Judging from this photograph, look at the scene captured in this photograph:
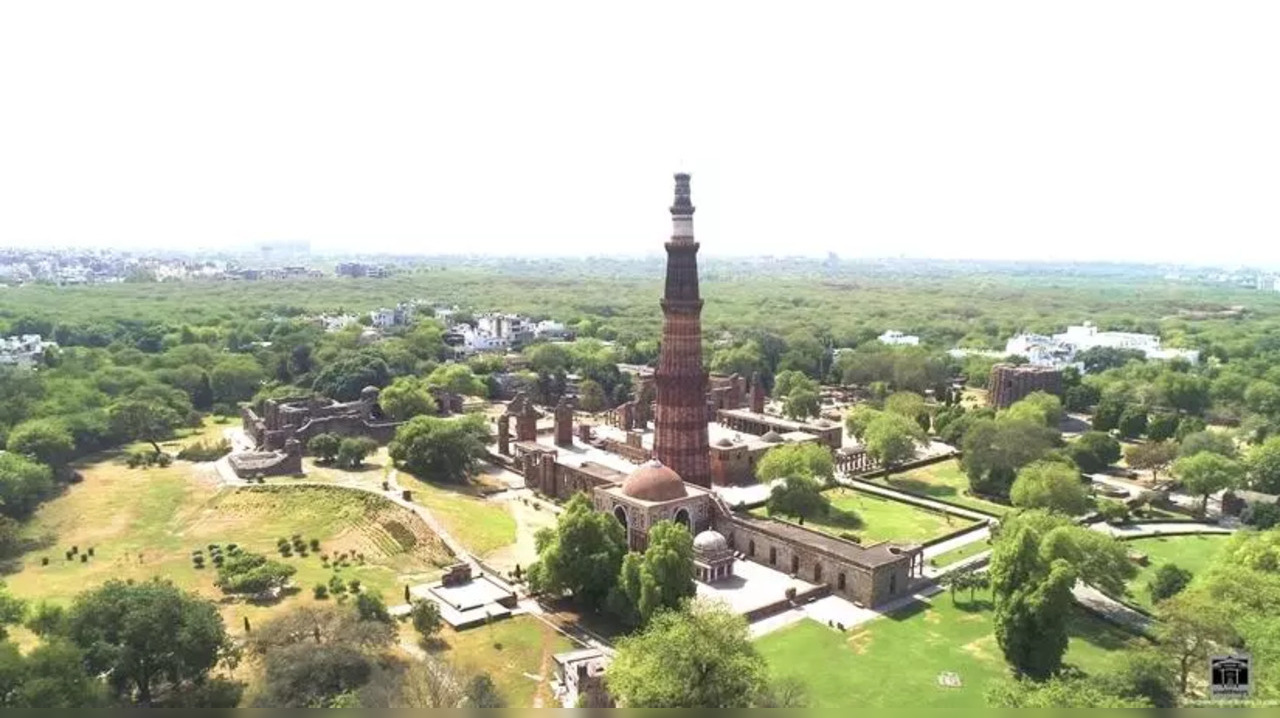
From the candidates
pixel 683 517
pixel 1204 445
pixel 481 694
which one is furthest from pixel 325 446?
pixel 1204 445

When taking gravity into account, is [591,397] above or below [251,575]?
below

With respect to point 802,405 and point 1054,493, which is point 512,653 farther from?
point 802,405

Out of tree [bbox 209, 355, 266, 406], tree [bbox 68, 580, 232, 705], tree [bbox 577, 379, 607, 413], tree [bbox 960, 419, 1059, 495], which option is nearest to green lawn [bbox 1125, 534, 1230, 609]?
tree [bbox 960, 419, 1059, 495]

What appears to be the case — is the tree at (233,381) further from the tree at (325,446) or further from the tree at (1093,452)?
the tree at (1093,452)

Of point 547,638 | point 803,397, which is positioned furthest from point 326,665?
point 803,397

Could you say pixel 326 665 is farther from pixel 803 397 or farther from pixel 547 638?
pixel 803 397

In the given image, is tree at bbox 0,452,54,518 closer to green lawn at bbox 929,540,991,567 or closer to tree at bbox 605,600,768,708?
tree at bbox 605,600,768,708
